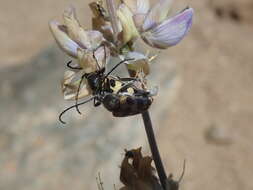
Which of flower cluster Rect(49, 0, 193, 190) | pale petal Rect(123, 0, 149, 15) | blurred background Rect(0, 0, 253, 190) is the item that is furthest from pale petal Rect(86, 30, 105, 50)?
blurred background Rect(0, 0, 253, 190)

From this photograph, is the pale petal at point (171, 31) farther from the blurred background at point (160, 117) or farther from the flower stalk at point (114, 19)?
the blurred background at point (160, 117)

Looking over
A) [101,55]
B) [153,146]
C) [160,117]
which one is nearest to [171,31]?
[101,55]

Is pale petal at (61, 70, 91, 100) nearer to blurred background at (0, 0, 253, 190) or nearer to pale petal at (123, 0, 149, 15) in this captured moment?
pale petal at (123, 0, 149, 15)

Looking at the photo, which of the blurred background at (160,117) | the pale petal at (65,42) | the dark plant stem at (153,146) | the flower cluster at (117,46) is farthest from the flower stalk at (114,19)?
the blurred background at (160,117)

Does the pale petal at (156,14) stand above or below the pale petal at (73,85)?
above

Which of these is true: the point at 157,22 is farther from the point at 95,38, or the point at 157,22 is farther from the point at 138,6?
the point at 95,38

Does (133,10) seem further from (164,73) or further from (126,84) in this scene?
(164,73)

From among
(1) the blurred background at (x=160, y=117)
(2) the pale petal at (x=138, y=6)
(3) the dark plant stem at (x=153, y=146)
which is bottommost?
(1) the blurred background at (x=160, y=117)
